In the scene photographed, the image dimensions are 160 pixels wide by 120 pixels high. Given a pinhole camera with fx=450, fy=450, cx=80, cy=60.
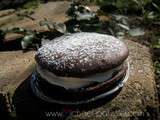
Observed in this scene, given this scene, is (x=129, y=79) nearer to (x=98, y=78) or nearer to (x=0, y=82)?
(x=98, y=78)

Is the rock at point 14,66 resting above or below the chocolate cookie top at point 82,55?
below

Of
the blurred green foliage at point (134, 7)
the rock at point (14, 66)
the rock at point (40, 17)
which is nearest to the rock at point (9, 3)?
the rock at point (40, 17)

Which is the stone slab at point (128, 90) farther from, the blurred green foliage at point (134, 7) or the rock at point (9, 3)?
the rock at point (9, 3)

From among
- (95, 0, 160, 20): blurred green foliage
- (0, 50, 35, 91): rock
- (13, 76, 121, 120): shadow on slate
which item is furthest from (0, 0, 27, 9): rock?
(13, 76, 121, 120): shadow on slate

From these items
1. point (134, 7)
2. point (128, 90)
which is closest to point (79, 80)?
point (128, 90)

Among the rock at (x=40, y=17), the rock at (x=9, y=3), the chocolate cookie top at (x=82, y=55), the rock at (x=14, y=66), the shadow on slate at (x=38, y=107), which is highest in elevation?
the chocolate cookie top at (x=82, y=55)

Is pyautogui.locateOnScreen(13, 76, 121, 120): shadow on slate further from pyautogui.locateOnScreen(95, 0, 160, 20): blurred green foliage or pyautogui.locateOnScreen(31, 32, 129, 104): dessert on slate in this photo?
pyautogui.locateOnScreen(95, 0, 160, 20): blurred green foliage

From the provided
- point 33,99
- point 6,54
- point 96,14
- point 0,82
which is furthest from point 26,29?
point 33,99

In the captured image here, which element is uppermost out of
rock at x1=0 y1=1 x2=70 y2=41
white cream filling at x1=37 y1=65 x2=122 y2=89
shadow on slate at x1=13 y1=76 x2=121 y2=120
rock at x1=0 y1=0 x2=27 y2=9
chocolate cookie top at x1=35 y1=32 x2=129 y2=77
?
chocolate cookie top at x1=35 y1=32 x2=129 y2=77
